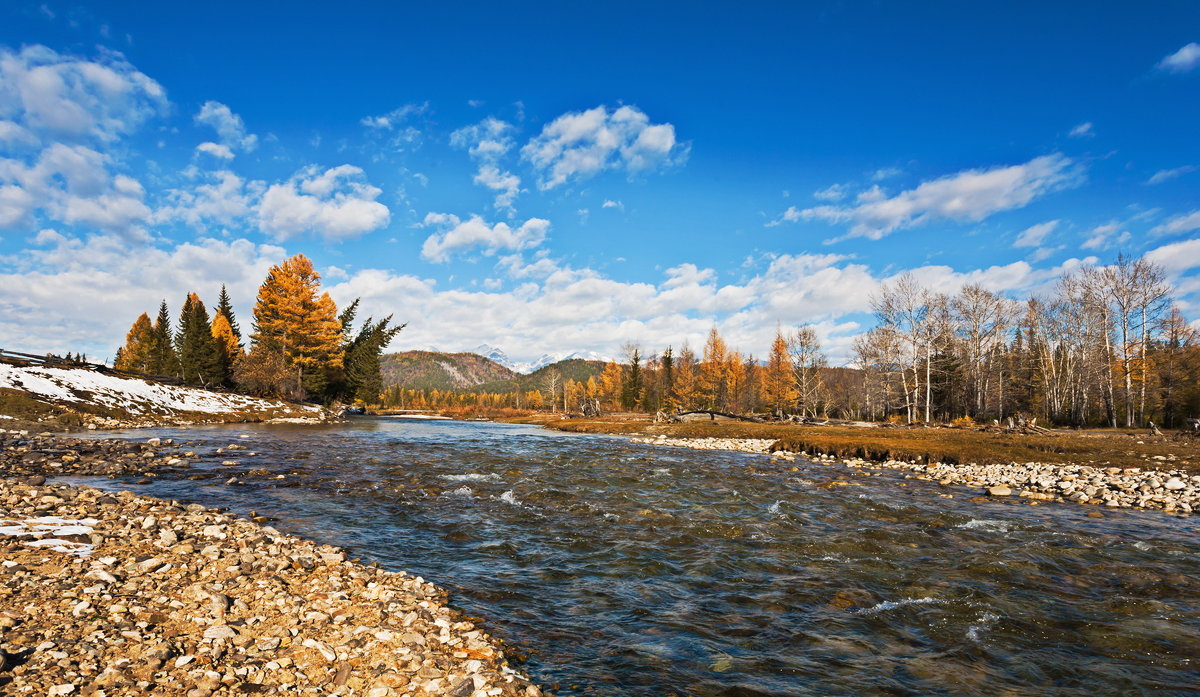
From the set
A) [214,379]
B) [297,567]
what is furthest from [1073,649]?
[214,379]

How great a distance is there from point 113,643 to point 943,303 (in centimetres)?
6377

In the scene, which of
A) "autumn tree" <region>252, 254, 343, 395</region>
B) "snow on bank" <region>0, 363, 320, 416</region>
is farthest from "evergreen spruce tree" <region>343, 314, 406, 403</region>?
"snow on bank" <region>0, 363, 320, 416</region>

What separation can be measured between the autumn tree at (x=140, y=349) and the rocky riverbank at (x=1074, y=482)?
9760cm

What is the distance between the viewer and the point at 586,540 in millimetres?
10344

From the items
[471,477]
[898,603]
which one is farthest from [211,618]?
[471,477]

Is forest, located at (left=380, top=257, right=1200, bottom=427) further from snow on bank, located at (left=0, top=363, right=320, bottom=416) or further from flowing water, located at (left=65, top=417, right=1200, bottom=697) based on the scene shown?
snow on bank, located at (left=0, top=363, right=320, bottom=416)

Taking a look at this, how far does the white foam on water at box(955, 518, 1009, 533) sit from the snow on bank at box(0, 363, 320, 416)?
42.3 metres

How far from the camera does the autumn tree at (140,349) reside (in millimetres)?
78812

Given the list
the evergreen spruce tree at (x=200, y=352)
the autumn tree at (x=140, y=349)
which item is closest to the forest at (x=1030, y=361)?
the evergreen spruce tree at (x=200, y=352)

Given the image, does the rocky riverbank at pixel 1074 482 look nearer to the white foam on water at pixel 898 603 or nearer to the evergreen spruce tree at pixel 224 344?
the white foam on water at pixel 898 603

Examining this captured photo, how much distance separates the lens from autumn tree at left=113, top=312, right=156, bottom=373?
3103 inches

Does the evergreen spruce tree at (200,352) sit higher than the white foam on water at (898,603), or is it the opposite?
the evergreen spruce tree at (200,352)

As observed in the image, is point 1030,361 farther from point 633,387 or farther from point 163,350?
point 163,350

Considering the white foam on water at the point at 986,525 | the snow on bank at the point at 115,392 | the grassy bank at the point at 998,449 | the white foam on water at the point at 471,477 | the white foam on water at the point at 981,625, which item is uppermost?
the snow on bank at the point at 115,392
